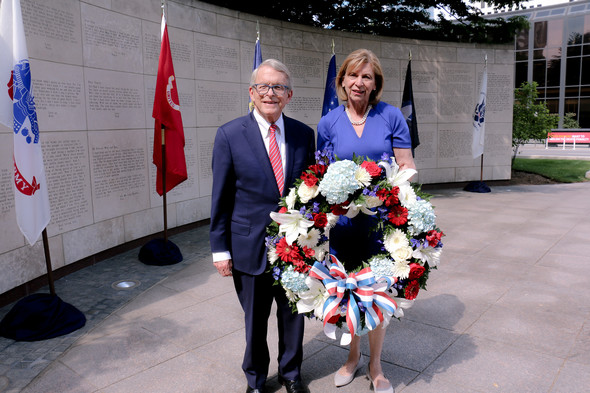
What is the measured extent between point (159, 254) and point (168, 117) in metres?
1.75

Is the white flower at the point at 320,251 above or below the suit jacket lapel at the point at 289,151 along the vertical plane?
Answer: below

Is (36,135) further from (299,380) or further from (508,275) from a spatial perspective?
(508,275)

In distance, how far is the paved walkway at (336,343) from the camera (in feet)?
10.2

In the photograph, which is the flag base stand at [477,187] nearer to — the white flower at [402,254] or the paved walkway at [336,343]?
the paved walkway at [336,343]

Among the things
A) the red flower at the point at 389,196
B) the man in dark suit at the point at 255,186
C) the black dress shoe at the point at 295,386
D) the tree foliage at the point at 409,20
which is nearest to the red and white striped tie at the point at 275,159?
the man in dark suit at the point at 255,186

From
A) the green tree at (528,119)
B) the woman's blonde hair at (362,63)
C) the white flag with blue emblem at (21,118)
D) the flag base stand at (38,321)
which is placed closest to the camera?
the woman's blonde hair at (362,63)

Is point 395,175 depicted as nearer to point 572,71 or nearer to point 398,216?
point 398,216

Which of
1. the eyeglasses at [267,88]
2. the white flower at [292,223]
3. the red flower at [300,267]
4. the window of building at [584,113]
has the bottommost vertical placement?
the red flower at [300,267]

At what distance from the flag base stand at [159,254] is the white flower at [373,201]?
4057 mm

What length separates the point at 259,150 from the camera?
2697 millimetres

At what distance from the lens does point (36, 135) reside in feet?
12.8

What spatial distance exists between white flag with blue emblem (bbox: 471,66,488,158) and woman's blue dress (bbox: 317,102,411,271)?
9942 millimetres

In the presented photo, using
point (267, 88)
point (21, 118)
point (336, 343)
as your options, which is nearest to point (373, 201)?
point (267, 88)

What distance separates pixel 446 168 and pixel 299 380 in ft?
35.8
